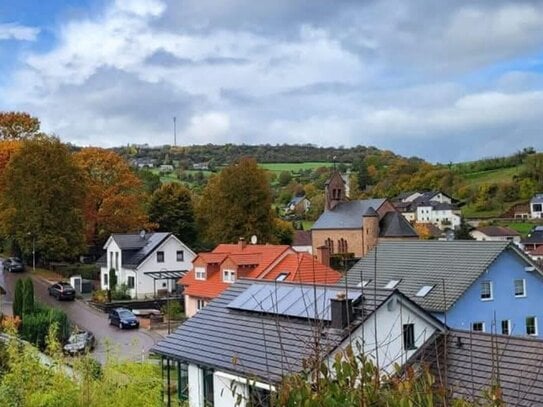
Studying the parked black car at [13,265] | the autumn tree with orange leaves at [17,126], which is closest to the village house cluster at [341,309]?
the parked black car at [13,265]

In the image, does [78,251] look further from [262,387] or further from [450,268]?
[262,387]

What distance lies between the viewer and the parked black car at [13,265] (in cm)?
5438

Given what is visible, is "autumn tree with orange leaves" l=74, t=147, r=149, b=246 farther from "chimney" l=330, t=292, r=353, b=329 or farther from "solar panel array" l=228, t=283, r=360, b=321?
"chimney" l=330, t=292, r=353, b=329

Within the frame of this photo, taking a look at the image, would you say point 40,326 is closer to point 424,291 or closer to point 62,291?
point 62,291

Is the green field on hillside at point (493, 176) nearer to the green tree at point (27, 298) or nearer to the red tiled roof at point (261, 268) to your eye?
the red tiled roof at point (261, 268)

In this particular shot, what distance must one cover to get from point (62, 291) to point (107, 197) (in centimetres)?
1565

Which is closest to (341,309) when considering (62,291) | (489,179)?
(62,291)

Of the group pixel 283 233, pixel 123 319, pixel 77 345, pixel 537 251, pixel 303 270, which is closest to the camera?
pixel 77 345

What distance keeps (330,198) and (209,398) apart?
57.2m

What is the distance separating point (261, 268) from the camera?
127ft

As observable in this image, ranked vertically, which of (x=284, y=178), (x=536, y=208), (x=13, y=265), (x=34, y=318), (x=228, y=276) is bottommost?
(x=34, y=318)

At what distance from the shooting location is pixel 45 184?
173 feet

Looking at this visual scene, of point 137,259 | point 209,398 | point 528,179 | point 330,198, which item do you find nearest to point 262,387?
point 209,398

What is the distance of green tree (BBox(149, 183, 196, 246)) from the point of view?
64875mm
